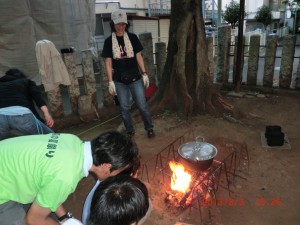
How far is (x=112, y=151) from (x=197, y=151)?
1968 mm

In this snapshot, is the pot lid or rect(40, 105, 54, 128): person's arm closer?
the pot lid

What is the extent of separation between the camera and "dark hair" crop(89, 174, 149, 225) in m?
1.69

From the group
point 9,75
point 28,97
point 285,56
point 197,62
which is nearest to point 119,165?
point 28,97

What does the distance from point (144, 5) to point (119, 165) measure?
76.4ft

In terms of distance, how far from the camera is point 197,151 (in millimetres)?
3926

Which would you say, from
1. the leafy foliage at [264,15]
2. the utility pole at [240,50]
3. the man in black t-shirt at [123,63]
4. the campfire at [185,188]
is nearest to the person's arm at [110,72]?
the man in black t-shirt at [123,63]

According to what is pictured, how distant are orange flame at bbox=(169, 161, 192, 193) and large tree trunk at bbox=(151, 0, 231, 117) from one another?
2.88m

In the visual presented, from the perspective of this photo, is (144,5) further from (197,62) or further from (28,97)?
(28,97)

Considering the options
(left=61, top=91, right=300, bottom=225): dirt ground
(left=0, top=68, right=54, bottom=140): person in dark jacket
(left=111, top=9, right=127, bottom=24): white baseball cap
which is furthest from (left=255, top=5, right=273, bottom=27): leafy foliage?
(left=0, top=68, right=54, bottom=140): person in dark jacket

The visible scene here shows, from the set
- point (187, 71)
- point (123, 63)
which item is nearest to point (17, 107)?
point (123, 63)

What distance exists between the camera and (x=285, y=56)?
748cm

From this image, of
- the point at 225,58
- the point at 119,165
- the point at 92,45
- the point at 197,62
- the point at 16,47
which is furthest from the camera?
the point at 92,45

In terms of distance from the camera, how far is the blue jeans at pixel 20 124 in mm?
3643

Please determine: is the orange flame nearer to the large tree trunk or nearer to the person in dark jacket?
the person in dark jacket
